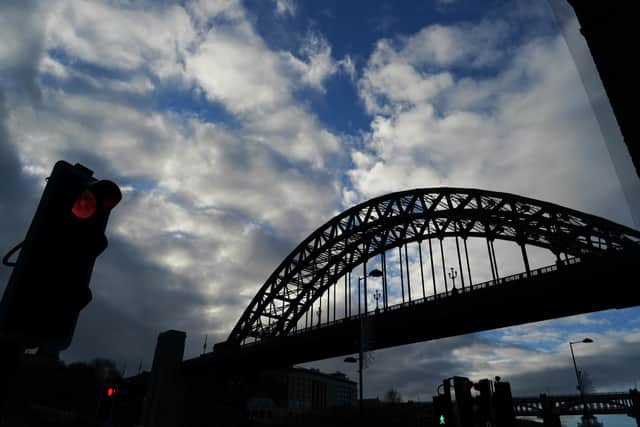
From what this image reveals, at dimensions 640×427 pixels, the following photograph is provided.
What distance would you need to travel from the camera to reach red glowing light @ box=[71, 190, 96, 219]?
2.84 meters

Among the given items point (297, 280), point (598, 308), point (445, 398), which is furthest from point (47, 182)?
point (297, 280)

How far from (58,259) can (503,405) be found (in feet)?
48.4

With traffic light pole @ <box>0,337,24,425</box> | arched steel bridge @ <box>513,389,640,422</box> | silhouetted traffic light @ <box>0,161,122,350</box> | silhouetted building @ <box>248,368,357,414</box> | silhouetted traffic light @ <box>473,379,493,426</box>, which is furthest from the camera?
silhouetted building @ <box>248,368,357,414</box>

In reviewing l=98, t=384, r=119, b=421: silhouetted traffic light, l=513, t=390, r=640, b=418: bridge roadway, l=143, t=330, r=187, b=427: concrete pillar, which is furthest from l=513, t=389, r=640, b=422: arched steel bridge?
l=98, t=384, r=119, b=421: silhouetted traffic light

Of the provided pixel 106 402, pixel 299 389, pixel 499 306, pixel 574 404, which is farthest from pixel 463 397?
pixel 299 389

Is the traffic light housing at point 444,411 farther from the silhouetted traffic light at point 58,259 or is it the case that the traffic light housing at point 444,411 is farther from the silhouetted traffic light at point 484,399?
the silhouetted traffic light at point 58,259

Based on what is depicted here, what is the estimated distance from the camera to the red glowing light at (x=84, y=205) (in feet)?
9.31

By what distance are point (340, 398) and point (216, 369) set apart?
4187 inches

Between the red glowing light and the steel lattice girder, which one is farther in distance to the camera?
the steel lattice girder

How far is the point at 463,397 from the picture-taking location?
52.4ft

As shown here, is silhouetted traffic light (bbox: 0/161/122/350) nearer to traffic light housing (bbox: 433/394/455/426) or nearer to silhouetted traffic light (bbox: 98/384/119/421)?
silhouetted traffic light (bbox: 98/384/119/421)

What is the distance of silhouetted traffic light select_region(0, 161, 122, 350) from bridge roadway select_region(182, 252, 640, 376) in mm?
20517

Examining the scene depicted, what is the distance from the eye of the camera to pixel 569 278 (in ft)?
124

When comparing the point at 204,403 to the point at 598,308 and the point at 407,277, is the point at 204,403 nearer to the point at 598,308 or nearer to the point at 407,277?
the point at 407,277
